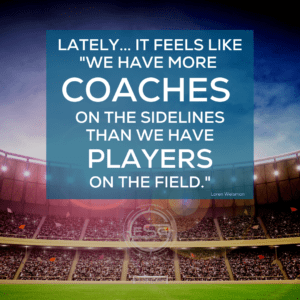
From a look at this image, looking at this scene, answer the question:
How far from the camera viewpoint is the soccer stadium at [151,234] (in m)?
36.2

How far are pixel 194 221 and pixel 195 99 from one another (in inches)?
1474

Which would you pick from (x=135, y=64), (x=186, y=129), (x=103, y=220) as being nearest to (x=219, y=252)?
(x=103, y=220)

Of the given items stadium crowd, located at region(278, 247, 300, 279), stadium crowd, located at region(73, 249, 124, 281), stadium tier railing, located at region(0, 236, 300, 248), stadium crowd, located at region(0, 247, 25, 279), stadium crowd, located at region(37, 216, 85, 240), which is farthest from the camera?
stadium crowd, located at region(37, 216, 85, 240)

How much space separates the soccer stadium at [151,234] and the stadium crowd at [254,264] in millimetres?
123

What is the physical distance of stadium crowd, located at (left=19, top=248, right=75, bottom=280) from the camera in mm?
35172

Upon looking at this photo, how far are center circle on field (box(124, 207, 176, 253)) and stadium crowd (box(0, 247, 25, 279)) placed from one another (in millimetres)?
14648

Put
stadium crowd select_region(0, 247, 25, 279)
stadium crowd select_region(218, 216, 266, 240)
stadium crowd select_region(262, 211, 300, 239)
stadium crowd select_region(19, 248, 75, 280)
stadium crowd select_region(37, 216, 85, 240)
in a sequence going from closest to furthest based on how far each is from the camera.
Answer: stadium crowd select_region(0, 247, 25, 279)
stadium crowd select_region(19, 248, 75, 280)
stadium crowd select_region(262, 211, 300, 239)
stadium crowd select_region(218, 216, 266, 240)
stadium crowd select_region(37, 216, 85, 240)

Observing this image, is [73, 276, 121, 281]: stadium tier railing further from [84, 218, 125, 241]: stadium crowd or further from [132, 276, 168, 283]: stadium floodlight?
[84, 218, 125, 241]: stadium crowd

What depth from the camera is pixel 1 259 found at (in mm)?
37438

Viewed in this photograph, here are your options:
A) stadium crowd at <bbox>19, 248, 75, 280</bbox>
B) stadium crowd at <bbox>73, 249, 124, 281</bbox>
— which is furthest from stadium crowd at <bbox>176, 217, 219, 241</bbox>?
stadium crowd at <bbox>19, 248, 75, 280</bbox>

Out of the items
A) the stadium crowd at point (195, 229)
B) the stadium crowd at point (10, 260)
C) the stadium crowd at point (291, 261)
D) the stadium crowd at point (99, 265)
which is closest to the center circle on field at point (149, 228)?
the stadium crowd at point (195, 229)

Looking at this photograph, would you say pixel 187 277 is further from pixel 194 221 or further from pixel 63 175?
pixel 63 175

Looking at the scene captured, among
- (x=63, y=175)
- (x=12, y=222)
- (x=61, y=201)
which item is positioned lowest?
(x=12, y=222)

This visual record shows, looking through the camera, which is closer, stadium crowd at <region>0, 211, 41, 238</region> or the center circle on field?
stadium crowd at <region>0, 211, 41, 238</region>
